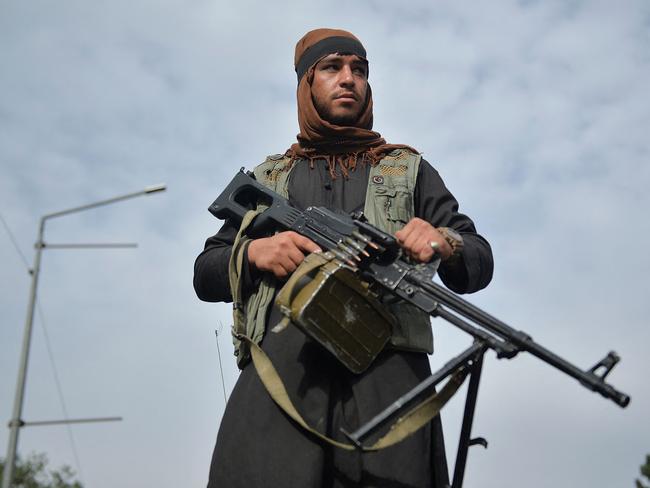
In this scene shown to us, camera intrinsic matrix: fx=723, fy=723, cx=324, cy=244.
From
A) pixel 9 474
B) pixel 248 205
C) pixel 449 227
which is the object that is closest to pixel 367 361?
pixel 449 227

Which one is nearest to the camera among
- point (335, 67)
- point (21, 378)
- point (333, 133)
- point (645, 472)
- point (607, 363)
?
point (607, 363)

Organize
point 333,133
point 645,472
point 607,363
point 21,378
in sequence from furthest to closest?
point 645,472, point 21,378, point 333,133, point 607,363

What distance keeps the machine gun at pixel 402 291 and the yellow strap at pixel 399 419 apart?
48mm

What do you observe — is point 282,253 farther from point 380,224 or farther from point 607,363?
point 607,363

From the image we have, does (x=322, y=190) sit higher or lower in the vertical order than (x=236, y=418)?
higher

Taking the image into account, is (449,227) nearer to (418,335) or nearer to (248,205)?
(418,335)

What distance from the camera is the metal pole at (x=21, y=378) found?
5.41 m

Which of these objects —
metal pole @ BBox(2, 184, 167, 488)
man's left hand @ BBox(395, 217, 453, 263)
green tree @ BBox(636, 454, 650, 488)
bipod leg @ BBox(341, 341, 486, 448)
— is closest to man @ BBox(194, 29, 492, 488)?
man's left hand @ BBox(395, 217, 453, 263)

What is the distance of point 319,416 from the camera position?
3.25 meters

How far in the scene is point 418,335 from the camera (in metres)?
3.46

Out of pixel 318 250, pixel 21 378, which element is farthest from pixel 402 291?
pixel 21 378

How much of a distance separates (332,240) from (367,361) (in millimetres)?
650

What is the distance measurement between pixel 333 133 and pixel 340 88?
28 centimetres

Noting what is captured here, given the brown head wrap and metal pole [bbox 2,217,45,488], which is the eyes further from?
metal pole [bbox 2,217,45,488]
